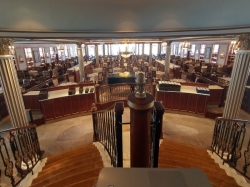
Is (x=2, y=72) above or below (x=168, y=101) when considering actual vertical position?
above

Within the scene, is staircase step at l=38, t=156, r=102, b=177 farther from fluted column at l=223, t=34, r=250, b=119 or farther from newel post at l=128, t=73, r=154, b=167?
fluted column at l=223, t=34, r=250, b=119

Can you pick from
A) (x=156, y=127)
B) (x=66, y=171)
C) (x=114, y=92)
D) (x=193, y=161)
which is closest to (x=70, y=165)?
(x=66, y=171)

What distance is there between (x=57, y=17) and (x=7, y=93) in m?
2.14

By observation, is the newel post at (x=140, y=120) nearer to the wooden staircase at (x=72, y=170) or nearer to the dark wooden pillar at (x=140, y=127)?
the dark wooden pillar at (x=140, y=127)

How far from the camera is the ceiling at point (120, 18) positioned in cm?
311

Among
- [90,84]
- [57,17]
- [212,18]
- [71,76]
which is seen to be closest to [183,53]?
[71,76]

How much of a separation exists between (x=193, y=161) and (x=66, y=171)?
2.29 meters

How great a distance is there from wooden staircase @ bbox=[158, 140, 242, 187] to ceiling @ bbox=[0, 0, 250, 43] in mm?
2686

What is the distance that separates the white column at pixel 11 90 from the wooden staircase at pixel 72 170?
61.9 inches

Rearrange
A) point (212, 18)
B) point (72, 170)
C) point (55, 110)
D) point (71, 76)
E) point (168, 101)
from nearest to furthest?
1. point (72, 170)
2. point (212, 18)
3. point (55, 110)
4. point (168, 101)
5. point (71, 76)

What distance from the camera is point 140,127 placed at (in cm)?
151

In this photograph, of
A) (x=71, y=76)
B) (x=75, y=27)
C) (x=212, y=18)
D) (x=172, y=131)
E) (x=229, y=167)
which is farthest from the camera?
(x=71, y=76)

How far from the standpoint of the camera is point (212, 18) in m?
3.32

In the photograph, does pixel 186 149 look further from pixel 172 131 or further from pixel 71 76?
pixel 71 76
